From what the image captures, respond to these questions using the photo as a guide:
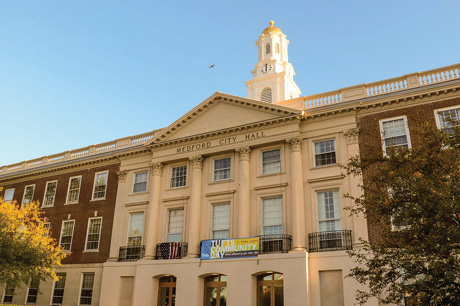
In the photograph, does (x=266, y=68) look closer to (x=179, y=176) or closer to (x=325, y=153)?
(x=179, y=176)

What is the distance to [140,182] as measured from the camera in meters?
30.8

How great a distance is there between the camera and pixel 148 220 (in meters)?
28.3

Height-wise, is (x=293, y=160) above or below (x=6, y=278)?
above

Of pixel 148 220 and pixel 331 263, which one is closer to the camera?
pixel 331 263

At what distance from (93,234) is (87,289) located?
3.91 m

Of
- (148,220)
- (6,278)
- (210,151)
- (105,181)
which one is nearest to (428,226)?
(210,151)

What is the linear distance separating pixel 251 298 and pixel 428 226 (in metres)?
12.6

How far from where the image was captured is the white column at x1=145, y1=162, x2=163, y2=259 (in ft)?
89.7

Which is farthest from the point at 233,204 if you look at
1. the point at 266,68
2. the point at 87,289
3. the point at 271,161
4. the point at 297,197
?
the point at 266,68

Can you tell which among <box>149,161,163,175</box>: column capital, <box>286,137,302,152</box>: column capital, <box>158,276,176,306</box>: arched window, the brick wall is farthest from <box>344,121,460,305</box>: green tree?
the brick wall

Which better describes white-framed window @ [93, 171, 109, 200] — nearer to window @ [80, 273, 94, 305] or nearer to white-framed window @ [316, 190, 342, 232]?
window @ [80, 273, 94, 305]

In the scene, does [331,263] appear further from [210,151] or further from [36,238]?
[36,238]

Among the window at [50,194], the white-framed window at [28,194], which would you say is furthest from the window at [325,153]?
the white-framed window at [28,194]

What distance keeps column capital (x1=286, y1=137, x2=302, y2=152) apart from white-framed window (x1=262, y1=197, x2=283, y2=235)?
3.06 metres
